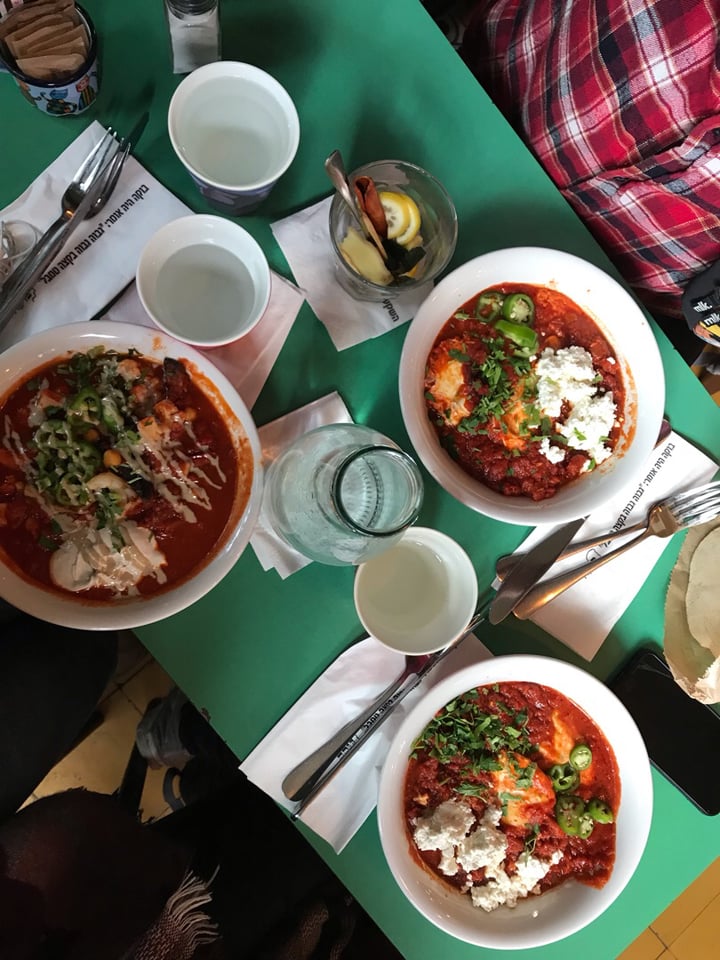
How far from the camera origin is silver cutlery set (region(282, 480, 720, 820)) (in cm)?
167

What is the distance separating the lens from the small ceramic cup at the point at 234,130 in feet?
4.92

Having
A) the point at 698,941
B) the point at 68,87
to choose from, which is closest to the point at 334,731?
the point at 68,87

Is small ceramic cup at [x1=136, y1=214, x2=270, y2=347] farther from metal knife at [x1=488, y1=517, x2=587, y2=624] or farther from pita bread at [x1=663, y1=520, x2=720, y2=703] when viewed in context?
pita bread at [x1=663, y1=520, x2=720, y2=703]

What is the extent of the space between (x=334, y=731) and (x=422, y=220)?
120cm

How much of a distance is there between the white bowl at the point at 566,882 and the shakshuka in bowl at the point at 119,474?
1.95 feet

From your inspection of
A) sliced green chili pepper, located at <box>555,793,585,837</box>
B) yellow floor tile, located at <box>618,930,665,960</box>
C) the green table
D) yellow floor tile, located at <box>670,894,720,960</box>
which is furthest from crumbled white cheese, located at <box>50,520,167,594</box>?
yellow floor tile, located at <box>670,894,720,960</box>

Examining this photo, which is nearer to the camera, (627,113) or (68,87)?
(68,87)

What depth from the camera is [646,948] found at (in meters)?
3.18

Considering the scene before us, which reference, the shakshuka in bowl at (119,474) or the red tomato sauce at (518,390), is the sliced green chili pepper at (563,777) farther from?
the shakshuka in bowl at (119,474)

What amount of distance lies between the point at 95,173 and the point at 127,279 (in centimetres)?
23

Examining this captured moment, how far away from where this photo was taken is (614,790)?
5.72ft

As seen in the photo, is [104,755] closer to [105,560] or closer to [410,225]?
[105,560]

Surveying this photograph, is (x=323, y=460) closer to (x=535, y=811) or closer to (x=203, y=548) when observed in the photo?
(x=203, y=548)

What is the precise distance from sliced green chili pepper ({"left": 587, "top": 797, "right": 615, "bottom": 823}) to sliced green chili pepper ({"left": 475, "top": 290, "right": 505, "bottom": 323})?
1.18 m
